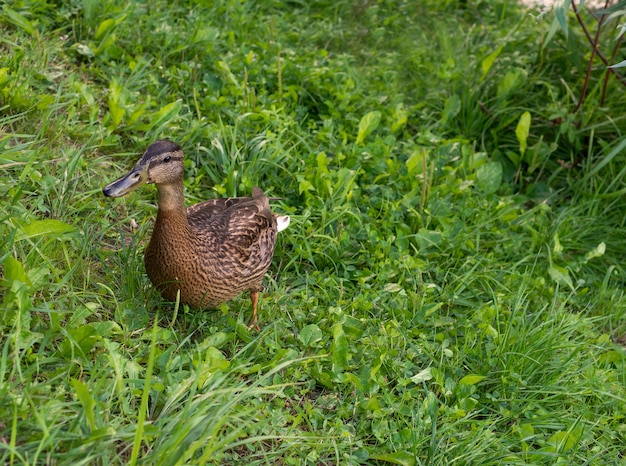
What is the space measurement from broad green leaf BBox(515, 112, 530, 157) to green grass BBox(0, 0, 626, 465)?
1cm

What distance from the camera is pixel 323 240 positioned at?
4.05 meters

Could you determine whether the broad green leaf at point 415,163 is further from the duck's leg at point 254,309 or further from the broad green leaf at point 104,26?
the broad green leaf at point 104,26

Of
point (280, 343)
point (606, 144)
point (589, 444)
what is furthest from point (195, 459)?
point (606, 144)

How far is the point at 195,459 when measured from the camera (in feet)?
8.25

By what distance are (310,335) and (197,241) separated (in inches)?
25.7

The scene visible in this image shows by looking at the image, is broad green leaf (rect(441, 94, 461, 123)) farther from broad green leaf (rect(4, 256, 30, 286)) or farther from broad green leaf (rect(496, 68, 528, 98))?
broad green leaf (rect(4, 256, 30, 286))

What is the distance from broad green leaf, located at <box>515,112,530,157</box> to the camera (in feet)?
16.1

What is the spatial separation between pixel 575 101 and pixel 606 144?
39 cm

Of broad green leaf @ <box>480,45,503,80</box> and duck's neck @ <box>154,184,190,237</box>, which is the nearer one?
duck's neck @ <box>154,184,190,237</box>

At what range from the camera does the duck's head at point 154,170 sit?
2969 mm

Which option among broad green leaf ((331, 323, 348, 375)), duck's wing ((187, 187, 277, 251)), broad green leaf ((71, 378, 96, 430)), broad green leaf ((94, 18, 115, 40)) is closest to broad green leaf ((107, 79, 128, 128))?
broad green leaf ((94, 18, 115, 40))

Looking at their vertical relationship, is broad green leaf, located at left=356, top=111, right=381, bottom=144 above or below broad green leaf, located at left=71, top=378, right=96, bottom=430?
below

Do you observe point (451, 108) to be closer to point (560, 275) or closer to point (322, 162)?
point (322, 162)

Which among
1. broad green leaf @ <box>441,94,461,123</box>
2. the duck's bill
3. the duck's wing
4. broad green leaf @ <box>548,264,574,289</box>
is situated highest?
the duck's bill
